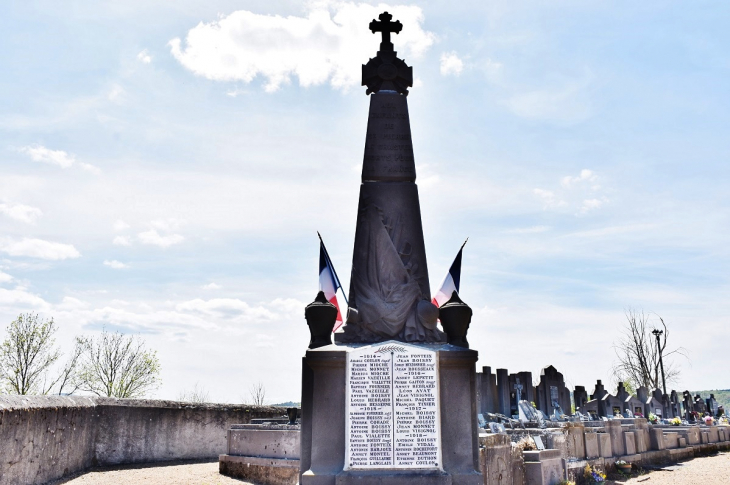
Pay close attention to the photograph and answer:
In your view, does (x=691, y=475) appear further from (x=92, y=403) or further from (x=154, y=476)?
(x=92, y=403)

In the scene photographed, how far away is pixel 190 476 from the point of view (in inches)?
392

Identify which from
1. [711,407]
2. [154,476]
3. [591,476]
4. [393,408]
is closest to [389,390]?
[393,408]

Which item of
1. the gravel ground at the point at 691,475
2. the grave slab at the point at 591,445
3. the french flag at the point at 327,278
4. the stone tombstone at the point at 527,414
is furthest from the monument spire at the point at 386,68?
the stone tombstone at the point at 527,414

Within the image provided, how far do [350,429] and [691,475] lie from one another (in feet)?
37.0

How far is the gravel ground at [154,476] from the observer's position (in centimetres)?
905

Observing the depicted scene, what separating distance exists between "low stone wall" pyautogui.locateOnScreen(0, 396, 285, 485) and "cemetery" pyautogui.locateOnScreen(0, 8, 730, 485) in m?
0.03

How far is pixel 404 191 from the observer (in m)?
7.84

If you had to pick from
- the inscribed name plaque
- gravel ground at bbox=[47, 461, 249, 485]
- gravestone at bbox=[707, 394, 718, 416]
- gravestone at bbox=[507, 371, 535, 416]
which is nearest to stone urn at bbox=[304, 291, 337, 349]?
the inscribed name plaque

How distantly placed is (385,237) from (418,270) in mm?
626

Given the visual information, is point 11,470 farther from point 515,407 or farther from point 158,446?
point 515,407

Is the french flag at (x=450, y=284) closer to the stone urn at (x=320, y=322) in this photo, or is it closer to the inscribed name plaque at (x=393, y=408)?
the inscribed name plaque at (x=393, y=408)

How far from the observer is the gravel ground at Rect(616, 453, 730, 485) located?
12.4 metres

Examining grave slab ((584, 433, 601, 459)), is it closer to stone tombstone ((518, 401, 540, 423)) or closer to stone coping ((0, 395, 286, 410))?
stone tombstone ((518, 401, 540, 423))

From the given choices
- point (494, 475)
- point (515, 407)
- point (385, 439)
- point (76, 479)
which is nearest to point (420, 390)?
point (385, 439)
